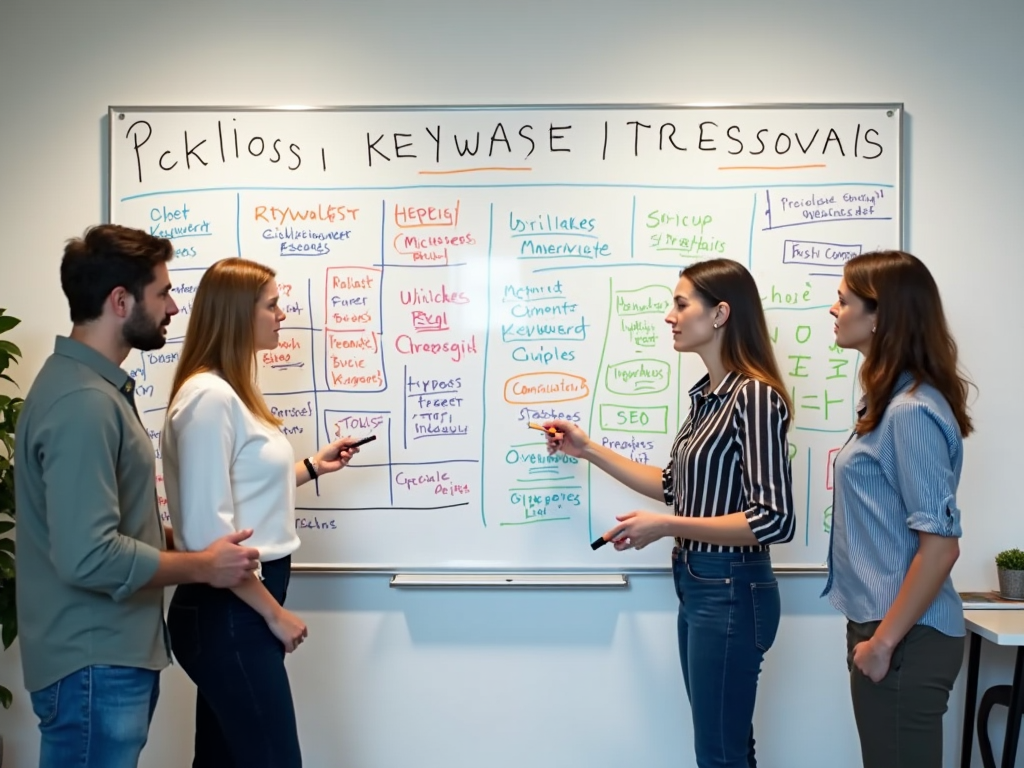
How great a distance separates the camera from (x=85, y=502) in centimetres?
149

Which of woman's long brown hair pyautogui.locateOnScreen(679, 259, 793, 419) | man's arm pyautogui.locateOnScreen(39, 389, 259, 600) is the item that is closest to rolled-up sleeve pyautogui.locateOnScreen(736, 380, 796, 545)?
woman's long brown hair pyautogui.locateOnScreen(679, 259, 793, 419)

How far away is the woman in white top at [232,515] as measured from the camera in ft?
5.65

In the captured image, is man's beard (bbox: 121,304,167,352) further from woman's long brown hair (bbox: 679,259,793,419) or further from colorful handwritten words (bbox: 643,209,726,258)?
colorful handwritten words (bbox: 643,209,726,258)

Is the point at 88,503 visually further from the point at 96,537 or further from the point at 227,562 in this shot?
the point at 227,562

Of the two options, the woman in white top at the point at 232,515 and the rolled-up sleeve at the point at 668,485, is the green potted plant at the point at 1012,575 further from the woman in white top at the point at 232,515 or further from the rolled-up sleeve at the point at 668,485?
the woman in white top at the point at 232,515

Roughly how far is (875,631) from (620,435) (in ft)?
3.27

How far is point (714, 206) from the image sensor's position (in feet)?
8.25

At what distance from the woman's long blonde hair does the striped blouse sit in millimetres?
998

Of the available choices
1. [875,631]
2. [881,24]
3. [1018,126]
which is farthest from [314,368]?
[1018,126]

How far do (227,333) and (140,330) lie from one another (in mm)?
237

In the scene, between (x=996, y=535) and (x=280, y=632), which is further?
(x=996, y=535)

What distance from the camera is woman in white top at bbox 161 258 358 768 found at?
1724mm

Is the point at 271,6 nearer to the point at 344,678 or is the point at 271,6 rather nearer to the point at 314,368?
the point at 314,368

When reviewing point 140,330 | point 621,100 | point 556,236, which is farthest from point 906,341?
point 140,330
